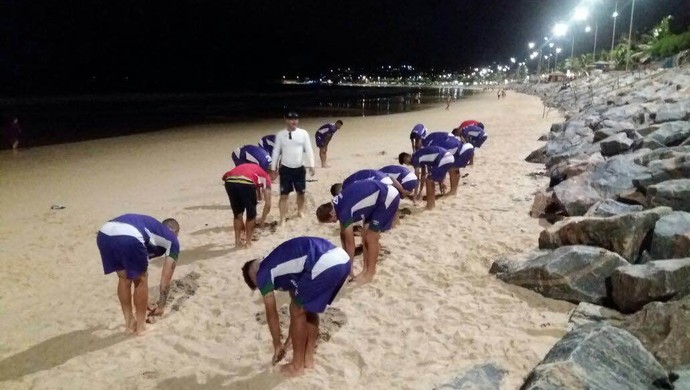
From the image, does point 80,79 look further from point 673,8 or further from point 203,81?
point 673,8

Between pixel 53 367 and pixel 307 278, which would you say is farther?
Result: pixel 53 367

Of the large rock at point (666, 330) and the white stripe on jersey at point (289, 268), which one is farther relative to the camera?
the white stripe on jersey at point (289, 268)

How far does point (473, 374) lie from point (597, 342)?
0.96m

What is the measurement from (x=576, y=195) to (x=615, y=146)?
3.42 m

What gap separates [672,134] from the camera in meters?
9.92

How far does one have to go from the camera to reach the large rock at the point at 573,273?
523cm

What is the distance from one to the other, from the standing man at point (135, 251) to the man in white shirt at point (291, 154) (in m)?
3.16

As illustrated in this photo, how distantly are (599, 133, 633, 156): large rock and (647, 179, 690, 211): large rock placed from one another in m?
3.91

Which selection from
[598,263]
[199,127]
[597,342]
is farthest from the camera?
[199,127]

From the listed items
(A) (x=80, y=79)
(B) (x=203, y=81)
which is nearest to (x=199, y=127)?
(A) (x=80, y=79)

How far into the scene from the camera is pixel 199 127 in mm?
29109

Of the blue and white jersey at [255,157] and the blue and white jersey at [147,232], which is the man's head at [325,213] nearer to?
the blue and white jersey at [255,157]

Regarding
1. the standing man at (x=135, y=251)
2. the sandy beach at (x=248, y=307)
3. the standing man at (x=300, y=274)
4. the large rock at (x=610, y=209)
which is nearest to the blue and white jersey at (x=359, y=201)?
the sandy beach at (x=248, y=307)

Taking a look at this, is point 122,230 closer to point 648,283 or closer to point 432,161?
point 648,283
